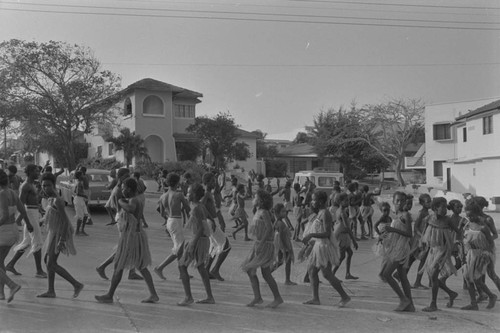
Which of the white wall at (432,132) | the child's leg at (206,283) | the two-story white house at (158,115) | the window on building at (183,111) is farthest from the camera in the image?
the window on building at (183,111)

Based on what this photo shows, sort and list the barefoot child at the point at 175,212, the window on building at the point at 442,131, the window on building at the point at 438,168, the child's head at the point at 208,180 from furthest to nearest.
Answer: the window on building at the point at 438,168 → the window on building at the point at 442,131 → the child's head at the point at 208,180 → the barefoot child at the point at 175,212

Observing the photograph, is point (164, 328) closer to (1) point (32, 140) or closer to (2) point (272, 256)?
(2) point (272, 256)

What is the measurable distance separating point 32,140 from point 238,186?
2085 cm

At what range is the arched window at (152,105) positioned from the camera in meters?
36.4

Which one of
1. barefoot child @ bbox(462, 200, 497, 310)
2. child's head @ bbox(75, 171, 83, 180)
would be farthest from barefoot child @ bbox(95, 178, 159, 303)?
child's head @ bbox(75, 171, 83, 180)

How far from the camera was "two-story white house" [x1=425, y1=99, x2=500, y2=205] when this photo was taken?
25.9 meters

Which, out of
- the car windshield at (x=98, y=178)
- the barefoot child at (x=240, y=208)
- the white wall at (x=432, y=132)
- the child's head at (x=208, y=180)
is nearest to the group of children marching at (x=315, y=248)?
the child's head at (x=208, y=180)

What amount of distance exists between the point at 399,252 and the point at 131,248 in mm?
3242

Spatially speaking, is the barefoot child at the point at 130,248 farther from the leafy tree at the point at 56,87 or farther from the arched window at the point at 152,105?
the arched window at the point at 152,105

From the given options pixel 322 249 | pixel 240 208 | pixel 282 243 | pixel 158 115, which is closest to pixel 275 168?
pixel 158 115

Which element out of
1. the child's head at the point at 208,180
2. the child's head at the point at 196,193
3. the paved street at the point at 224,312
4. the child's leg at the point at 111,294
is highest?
the child's head at the point at 208,180

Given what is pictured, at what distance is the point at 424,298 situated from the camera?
279 inches

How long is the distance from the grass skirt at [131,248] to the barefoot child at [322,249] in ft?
6.42

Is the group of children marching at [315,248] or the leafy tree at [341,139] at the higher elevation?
the leafy tree at [341,139]
